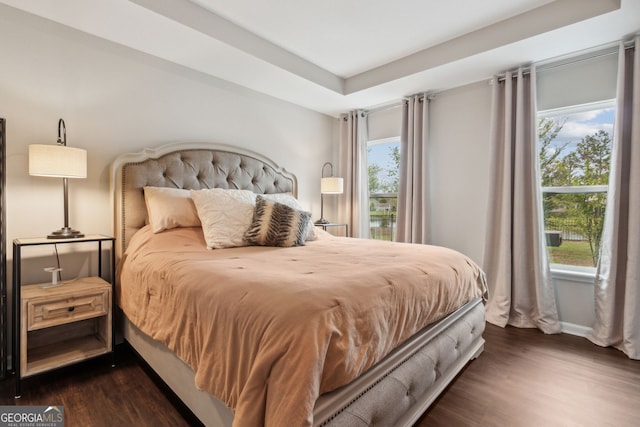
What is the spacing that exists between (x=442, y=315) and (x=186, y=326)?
1332mm

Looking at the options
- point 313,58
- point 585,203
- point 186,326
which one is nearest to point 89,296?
point 186,326

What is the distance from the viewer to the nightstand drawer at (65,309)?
1777mm

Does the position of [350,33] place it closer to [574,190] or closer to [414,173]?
[414,173]

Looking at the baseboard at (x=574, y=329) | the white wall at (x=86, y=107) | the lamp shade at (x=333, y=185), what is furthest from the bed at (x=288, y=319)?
the lamp shade at (x=333, y=185)

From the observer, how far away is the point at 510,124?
297cm

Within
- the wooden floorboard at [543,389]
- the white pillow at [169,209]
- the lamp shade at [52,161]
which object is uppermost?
the lamp shade at [52,161]

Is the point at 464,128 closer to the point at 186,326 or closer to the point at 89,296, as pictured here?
the point at 186,326

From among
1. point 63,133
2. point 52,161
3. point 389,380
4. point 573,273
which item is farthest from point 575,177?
point 63,133

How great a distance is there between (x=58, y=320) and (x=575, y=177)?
13.5 feet

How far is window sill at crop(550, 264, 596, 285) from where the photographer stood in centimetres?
272

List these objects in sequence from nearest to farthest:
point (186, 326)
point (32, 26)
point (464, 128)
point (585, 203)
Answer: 1. point (186, 326)
2. point (32, 26)
3. point (585, 203)
4. point (464, 128)

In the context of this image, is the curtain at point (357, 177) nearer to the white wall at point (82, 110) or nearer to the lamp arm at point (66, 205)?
the white wall at point (82, 110)

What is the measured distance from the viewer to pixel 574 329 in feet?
9.04

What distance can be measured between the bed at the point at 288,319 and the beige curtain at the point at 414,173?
1.31m
